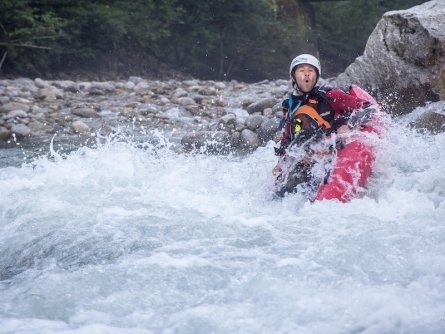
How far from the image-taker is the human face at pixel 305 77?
4859 millimetres

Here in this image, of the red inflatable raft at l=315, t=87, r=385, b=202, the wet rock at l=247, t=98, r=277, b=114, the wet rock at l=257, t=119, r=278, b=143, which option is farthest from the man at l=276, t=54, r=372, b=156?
the wet rock at l=247, t=98, r=277, b=114

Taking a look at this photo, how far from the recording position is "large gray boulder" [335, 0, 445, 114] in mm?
6626

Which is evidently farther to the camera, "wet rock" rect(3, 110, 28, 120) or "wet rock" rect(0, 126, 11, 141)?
"wet rock" rect(3, 110, 28, 120)

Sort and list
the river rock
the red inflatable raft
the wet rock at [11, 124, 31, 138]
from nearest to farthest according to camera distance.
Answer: the red inflatable raft < the river rock < the wet rock at [11, 124, 31, 138]

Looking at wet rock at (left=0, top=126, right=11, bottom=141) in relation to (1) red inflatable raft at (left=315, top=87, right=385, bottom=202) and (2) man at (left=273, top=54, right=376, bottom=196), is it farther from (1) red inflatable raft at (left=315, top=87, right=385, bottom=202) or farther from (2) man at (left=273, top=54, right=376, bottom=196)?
(1) red inflatable raft at (left=315, top=87, right=385, bottom=202)

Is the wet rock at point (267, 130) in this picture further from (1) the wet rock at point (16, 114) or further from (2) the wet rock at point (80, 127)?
(1) the wet rock at point (16, 114)

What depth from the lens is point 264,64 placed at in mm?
21016

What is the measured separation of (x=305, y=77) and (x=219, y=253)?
6.62 ft

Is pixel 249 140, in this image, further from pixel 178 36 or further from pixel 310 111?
pixel 178 36

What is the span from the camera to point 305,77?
4859 mm

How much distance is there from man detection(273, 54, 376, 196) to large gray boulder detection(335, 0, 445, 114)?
7.81 ft

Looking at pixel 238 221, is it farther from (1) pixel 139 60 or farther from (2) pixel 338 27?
(2) pixel 338 27

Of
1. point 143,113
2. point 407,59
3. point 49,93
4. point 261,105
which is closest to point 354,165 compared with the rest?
point 407,59

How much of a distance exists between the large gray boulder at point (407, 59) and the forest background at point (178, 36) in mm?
9981
